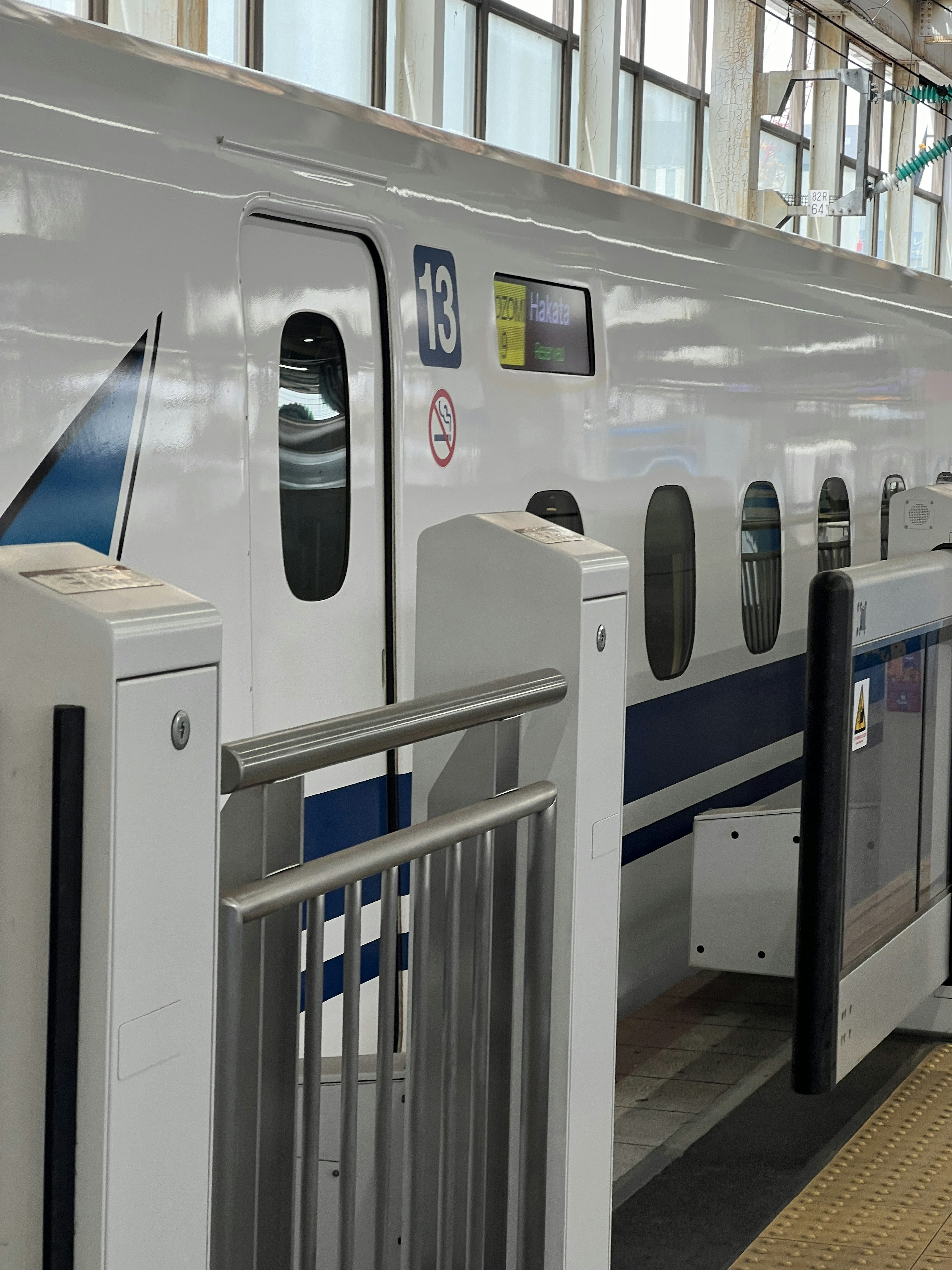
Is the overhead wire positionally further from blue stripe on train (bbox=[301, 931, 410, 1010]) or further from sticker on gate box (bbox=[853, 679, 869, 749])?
blue stripe on train (bbox=[301, 931, 410, 1010])

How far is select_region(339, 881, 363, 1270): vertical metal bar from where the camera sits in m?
1.99

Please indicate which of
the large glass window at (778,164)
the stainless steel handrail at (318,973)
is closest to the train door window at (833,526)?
the stainless steel handrail at (318,973)

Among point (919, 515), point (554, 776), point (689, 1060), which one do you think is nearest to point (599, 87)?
point (919, 515)

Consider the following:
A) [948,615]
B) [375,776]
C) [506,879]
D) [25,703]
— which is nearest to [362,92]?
[948,615]

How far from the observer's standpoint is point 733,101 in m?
14.9

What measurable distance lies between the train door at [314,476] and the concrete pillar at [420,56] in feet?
24.0

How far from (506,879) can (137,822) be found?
3.22 ft

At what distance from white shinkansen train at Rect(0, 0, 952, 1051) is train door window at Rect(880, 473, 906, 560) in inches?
52.8

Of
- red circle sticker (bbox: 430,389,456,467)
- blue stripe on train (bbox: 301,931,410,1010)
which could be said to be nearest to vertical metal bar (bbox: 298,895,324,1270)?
blue stripe on train (bbox: 301,931,410,1010)

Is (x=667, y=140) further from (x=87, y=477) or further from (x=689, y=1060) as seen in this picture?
(x=87, y=477)

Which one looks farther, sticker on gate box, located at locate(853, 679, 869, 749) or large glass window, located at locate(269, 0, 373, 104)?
large glass window, located at locate(269, 0, 373, 104)

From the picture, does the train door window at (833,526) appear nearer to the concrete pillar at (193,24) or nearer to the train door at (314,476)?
the train door at (314,476)

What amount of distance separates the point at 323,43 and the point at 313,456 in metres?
7.76

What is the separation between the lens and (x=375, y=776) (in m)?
3.68
